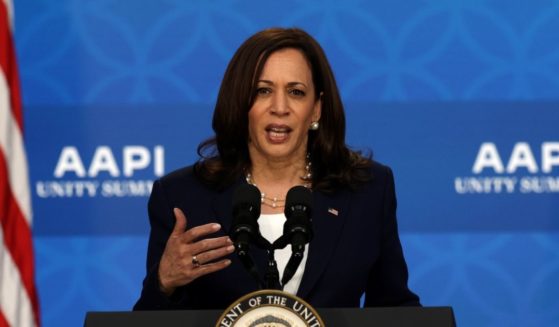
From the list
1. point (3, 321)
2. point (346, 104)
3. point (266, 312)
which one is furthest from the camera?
point (346, 104)

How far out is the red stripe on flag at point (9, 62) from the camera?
3.13 meters

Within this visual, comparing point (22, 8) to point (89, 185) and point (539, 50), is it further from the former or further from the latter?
point (539, 50)

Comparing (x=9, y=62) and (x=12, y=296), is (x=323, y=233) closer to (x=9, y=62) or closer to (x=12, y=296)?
(x=12, y=296)

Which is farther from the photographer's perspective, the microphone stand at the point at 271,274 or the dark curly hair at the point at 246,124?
the dark curly hair at the point at 246,124

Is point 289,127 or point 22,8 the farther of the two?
point 22,8

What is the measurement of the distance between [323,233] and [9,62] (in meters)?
1.25

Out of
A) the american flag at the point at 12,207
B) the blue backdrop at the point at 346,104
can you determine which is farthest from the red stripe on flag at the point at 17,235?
the blue backdrop at the point at 346,104

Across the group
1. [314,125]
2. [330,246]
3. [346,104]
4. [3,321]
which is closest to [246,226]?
[330,246]

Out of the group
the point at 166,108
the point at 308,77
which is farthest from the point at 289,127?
the point at 166,108

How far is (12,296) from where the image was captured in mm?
3055

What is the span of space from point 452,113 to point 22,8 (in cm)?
176

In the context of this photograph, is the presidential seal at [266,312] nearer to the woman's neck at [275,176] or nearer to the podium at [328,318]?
the podium at [328,318]

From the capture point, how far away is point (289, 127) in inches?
101

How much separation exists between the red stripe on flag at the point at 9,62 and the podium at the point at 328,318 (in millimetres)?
1436
